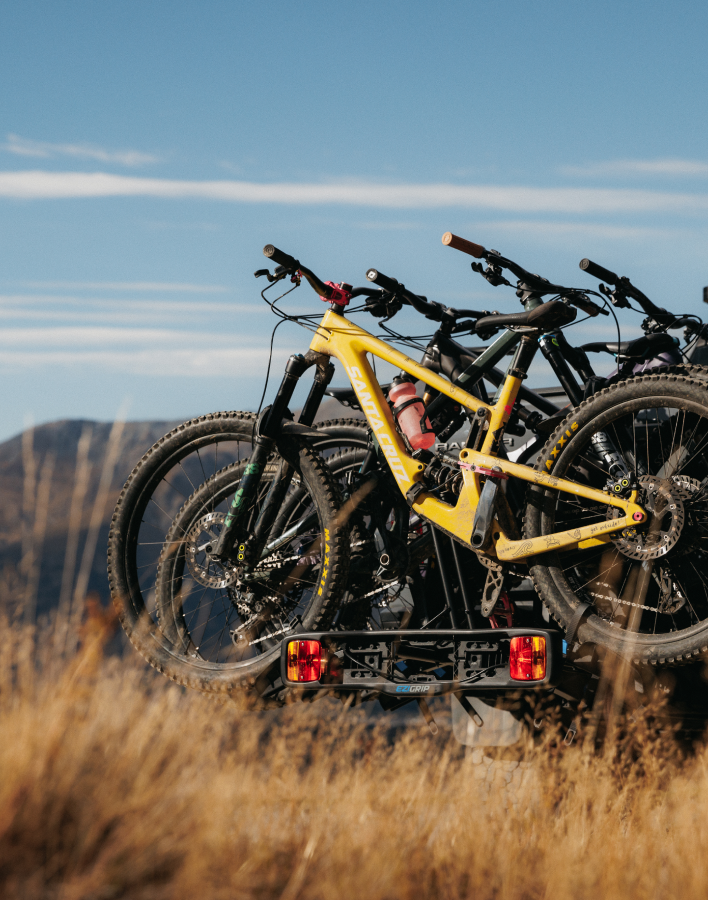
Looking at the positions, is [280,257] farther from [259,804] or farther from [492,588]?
[259,804]

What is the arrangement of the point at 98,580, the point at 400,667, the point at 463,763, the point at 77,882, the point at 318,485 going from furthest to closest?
the point at 98,580 < the point at 318,485 < the point at 400,667 < the point at 463,763 < the point at 77,882

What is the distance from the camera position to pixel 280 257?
5.03 m

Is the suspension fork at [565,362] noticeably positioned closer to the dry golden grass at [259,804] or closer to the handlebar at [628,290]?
the handlebar at [628,290]

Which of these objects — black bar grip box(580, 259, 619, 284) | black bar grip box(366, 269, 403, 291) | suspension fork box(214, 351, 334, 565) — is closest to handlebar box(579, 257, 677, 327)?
black bar grip box(580, 259, 619, 284)

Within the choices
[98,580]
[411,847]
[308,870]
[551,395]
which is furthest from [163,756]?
[98,580]

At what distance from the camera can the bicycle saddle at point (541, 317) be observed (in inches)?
170

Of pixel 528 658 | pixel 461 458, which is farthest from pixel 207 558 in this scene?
pixel 528 658

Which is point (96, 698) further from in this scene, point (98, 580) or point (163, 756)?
point (98, 580)

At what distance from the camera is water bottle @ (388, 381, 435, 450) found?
15.4ft

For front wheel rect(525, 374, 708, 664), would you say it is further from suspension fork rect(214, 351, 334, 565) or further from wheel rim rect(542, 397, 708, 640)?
suspension fork rect(214, 351, 334, 565)

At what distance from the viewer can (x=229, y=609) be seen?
512cm

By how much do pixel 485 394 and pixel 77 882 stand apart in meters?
3.23

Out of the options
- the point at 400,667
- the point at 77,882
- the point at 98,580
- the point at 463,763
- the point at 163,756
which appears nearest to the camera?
the point at 77,882

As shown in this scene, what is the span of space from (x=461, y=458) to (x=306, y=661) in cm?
114
